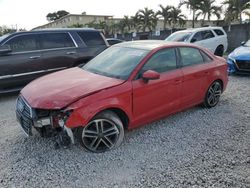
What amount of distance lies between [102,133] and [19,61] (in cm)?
412

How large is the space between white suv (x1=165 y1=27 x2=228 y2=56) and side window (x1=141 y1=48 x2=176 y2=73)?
24.2ft

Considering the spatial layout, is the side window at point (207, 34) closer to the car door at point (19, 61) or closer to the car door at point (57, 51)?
the car door at point (57, 51)

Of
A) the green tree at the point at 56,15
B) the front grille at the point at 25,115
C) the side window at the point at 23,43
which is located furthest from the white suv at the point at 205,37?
the green tree at the point at 56,15

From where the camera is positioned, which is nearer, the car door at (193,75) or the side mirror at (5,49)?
the car door at (193,75)

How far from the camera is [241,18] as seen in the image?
85.0ft

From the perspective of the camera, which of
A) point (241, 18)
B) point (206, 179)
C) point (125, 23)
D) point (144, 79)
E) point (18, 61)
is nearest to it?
point (206, 179)

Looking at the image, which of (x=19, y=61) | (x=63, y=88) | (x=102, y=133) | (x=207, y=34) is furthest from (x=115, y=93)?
(x=207, y=34)

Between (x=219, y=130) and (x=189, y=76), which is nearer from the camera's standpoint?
(x=219, y=130)

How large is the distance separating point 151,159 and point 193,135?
1.08 meters

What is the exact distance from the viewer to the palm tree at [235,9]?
23.3 m

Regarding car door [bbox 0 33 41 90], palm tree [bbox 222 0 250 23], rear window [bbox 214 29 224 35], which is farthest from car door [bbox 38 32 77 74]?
palm tree [bbox 222 0 250 23]

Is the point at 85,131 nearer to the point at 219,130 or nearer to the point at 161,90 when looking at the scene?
the point at 161,90

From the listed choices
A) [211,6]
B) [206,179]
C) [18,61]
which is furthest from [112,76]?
[211,6]

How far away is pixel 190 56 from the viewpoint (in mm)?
5145
